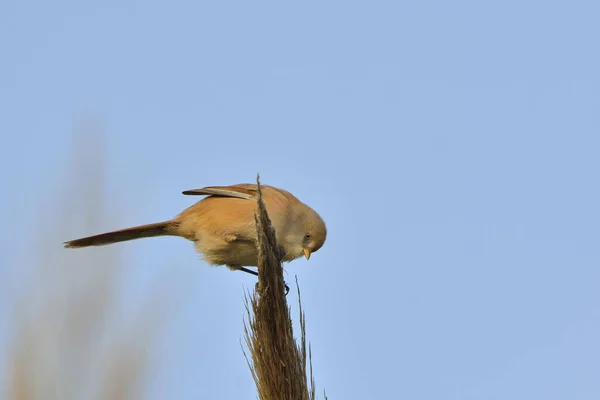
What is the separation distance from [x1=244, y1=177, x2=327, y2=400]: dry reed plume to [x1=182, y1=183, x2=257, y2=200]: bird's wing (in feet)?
8.08

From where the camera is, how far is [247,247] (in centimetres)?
516

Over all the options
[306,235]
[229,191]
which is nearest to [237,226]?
[229,191]

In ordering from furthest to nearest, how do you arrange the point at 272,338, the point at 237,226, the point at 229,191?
the point at 229,191 → the point at 237,226 → the point at 272,338

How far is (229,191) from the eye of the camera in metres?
5.42

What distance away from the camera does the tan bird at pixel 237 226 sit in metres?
5.16

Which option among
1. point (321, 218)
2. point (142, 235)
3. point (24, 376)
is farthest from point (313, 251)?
point (24, 376)

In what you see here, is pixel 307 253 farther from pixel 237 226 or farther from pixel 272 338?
pixel 272 338

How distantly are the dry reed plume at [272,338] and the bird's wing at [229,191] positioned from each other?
2462mm

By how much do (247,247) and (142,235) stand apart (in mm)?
837

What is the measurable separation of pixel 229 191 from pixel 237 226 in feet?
1.30

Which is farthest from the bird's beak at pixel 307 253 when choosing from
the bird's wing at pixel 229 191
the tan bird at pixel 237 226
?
the bird's wing at pixel 229 191

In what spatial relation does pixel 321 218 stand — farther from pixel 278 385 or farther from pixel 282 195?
pixel 278 385

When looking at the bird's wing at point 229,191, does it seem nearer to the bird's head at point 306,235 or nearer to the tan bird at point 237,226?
the tan bird at point 237,226

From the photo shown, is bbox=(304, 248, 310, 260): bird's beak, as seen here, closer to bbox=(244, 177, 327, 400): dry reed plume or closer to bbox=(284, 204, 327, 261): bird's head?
bbox=(284, 204, 327, 261): bird's head
